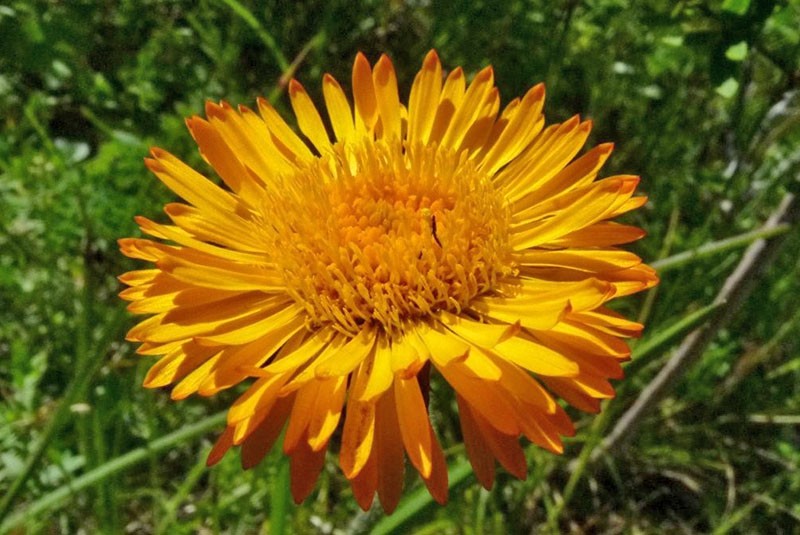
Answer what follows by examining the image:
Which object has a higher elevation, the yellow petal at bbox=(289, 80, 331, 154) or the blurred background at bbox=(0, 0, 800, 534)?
the yellow petal at bbox=(289, 80, 331, 154)

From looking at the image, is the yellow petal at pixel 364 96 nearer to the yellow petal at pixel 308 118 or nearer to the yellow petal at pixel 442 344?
the yellow petal at pixel 308 118

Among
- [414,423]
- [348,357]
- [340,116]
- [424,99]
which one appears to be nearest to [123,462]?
[348,357]

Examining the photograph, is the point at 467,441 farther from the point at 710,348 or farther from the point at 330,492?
the point at 710,348

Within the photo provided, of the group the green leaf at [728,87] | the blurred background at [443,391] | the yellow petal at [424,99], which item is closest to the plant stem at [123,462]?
the blurred background at [443,391]

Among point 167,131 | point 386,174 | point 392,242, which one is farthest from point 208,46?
point 392,242

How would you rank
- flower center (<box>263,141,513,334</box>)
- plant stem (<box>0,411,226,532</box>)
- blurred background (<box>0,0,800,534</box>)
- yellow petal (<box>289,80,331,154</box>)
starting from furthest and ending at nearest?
1. blurred background (<box>0,0,800,534</box>)
2. yellow petal (<box>289,80,331,154</box>)
3. plant stem (<box>0,411,226,532</box>)
4. flower center (<box>263,141,513,334</box>)

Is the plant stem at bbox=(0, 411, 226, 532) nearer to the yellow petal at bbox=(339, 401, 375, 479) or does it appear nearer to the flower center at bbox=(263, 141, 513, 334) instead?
the flower center at bbox=(263, 141, 513, 334)

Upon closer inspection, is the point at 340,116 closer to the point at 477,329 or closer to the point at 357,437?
the point at 477,329

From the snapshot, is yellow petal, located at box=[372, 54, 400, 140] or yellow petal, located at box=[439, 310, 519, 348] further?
yellow petal, located at box=[372, 54, 400, 140]

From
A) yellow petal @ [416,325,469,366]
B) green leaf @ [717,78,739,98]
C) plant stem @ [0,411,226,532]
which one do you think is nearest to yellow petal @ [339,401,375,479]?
yellow petal @ [416,325,469,366]
